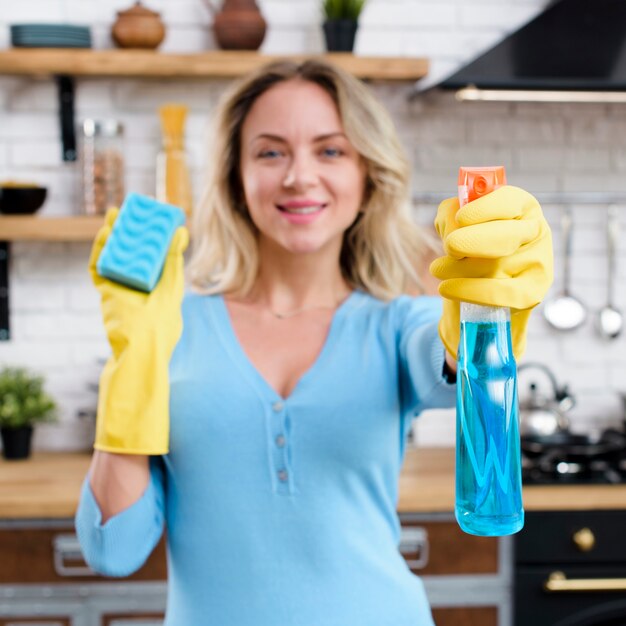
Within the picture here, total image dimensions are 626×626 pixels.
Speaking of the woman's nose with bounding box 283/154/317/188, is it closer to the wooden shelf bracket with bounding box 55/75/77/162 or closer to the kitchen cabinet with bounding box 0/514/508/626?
the kitchen cabinet with bounding box 0/514/508/626

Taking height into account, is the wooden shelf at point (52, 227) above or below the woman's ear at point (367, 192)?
below

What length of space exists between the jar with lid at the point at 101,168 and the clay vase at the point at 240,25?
36 centimetres

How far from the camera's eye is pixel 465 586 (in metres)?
2.34

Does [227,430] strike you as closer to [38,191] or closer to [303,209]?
[303,209]

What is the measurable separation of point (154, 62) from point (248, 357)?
136cm

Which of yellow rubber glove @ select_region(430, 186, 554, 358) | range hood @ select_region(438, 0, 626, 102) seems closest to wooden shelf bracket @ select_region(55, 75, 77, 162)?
range hood @ select_region(438, 0, 626, 102)

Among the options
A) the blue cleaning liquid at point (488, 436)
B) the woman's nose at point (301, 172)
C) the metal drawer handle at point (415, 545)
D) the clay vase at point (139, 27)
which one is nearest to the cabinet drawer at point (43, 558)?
the metal drawer handle at point (415, 545)

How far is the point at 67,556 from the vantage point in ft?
7.57

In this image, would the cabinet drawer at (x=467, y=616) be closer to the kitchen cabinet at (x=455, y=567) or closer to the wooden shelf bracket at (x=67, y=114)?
the kitchen cabinet at (x=455, y=567)

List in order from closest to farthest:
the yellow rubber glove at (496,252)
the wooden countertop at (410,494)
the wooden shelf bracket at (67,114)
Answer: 1. the yellow rubber glove at (496,252)
2. the wooden countertop at (410,494)
3. the wooden shelf bracket at (67,114)

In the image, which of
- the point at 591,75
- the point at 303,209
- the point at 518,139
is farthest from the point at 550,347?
the point at 303,209

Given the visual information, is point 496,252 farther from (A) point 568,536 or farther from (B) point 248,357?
(A) point 568,536

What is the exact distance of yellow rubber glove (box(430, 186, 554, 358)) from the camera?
2.71 feet

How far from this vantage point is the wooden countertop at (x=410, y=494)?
2.28 m
